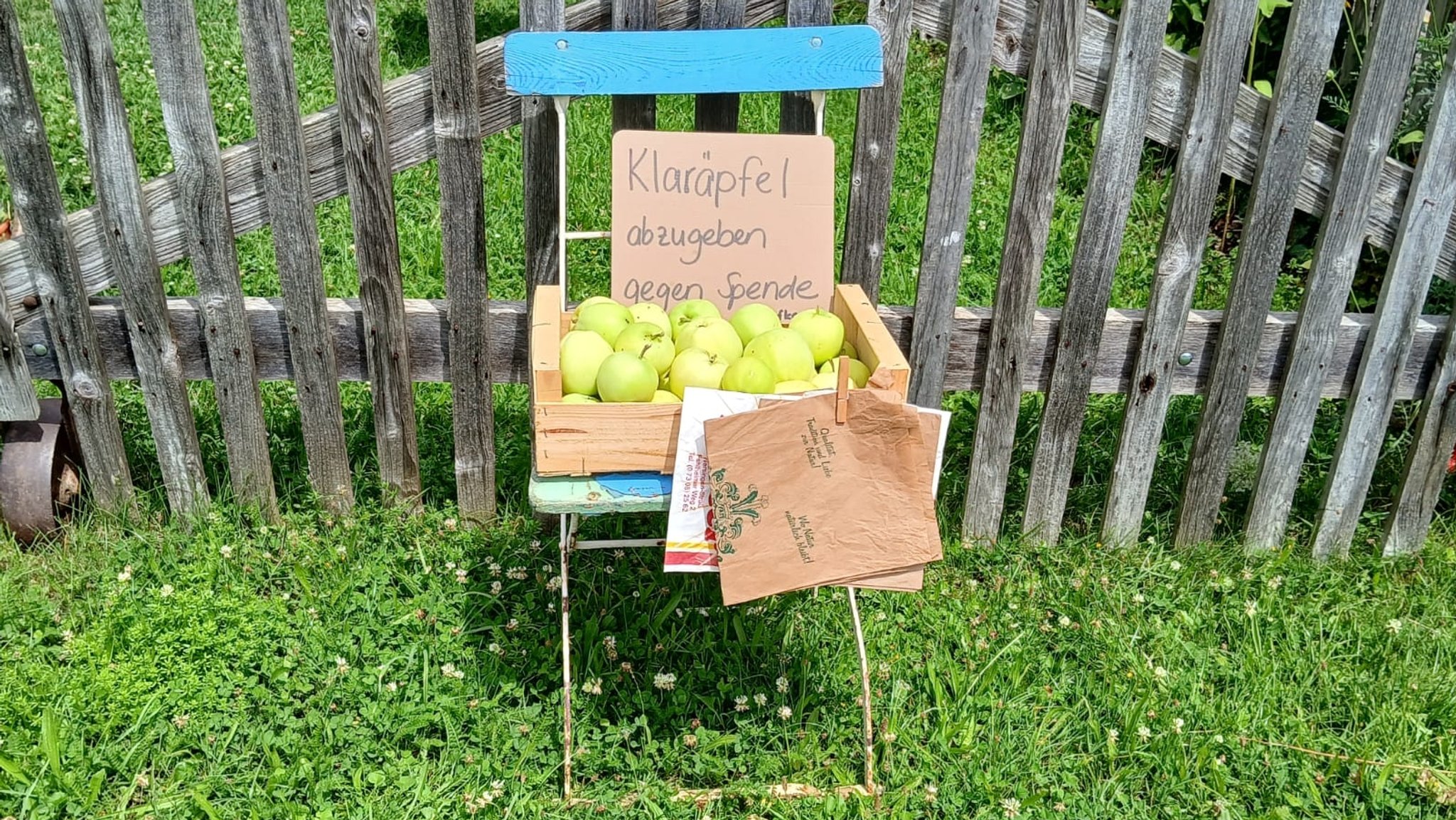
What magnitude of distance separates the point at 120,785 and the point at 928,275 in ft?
7.42

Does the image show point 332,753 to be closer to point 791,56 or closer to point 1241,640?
point 791,56

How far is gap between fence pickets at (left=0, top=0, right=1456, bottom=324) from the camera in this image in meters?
2.74

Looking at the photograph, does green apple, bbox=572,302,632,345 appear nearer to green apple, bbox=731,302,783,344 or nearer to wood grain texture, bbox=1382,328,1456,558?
green apple, bbox=731,302,783,344

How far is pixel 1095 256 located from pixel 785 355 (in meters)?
1.11

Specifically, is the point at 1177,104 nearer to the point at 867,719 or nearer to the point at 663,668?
the point at 867,719

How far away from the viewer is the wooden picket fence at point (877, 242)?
2699mm

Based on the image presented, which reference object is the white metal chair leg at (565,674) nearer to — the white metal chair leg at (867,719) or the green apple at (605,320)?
the green apple at (605,320)

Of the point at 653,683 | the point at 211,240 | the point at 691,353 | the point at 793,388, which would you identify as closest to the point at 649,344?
the point at 691,353

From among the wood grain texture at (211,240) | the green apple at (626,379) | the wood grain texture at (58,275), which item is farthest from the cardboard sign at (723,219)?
the wood grain texture at (58,275)

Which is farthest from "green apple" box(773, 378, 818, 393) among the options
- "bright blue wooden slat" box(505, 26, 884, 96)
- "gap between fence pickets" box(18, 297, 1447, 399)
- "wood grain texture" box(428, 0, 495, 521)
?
"wood grain texture" box(428, 0, 495, 521)

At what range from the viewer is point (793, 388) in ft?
7.57

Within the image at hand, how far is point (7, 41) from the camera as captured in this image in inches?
A: 100

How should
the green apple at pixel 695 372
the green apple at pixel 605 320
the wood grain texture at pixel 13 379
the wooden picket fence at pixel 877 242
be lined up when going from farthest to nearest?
the wood grain texture at pixel 13 379, the wooden picket fence at pixel 877 242, the green apple at pixel 605 320, the green apple at pixel 695 372

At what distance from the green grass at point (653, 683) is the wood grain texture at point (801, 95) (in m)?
1.23
